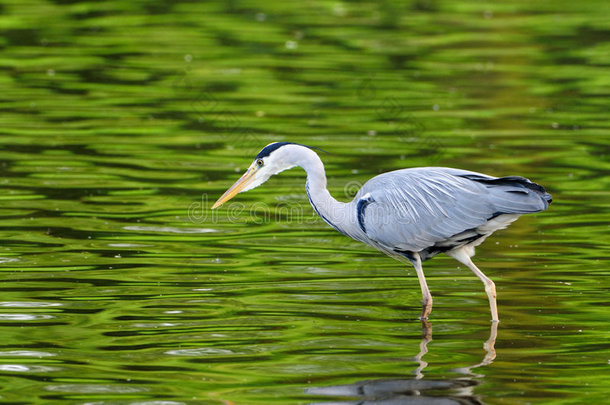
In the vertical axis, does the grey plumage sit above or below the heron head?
below

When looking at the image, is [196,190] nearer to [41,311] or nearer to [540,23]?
[41,311]

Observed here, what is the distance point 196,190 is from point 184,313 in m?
4.34

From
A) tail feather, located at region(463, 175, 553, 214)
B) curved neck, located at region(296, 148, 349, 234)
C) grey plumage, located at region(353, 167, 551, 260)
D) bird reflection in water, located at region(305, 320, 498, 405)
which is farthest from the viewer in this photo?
curved neck, located at region(296, 148, 349, 234)

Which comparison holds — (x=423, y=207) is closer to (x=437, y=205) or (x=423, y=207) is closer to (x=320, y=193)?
(x=437, y=205)

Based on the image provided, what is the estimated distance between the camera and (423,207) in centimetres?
981

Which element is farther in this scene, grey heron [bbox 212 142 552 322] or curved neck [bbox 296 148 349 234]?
curved neck [bbox 296 148 349 234]

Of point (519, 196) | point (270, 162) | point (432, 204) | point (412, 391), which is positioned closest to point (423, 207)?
point (432, 204)

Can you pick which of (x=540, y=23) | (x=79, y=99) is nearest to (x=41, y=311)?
(x=79, y=99)

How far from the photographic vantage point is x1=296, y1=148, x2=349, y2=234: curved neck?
10.1 m

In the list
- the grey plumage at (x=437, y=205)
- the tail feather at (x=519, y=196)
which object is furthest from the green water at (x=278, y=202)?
the tail feather at (x=519, y=196)

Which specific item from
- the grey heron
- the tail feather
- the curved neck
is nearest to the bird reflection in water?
the grey heron

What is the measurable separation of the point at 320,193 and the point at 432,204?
3.42 feet

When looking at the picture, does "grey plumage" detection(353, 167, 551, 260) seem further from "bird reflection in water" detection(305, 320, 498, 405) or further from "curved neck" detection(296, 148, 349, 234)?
"bird reflection in water" detection(305, 320, 498, 405)

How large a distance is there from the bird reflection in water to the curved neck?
212cm
